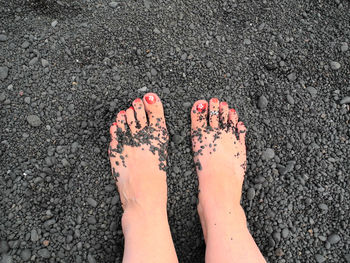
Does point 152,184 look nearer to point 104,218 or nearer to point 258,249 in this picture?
point 104,218

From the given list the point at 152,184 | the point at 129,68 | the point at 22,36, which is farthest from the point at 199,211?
the point at 22,36

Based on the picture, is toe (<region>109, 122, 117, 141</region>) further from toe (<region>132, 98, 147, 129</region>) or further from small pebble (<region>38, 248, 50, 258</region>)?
small pebble (<region>38, 248, 50, 258</region>)

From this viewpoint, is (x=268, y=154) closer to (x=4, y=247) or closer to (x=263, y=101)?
(x=263, y=101)

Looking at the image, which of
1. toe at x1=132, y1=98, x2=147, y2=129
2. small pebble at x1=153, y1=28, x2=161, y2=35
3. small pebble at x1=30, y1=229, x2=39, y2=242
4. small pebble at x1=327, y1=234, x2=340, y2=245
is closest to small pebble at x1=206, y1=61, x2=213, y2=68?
small pebble at x1=153, y1=28, x2=161, y2=35

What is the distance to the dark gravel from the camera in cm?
185

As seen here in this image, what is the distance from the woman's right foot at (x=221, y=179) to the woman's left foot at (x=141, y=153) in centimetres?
22

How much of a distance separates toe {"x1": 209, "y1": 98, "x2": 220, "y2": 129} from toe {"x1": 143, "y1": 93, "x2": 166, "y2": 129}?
30 cm

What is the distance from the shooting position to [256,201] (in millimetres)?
1941

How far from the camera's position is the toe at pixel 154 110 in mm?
1975

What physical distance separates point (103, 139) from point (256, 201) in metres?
0.97

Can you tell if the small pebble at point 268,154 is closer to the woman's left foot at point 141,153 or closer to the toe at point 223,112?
the toe at point 223,112

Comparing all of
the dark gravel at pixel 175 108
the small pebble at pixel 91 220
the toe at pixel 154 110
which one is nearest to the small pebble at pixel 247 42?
the dark gravel at pixel 175 108

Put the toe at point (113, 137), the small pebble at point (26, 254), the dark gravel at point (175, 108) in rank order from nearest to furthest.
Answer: the small pebble at point (26, 254) → the dark gravel at point (175, 108) → the toe at point (113, 137)

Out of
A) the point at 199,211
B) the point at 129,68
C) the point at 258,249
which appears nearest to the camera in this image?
the point at 258,249
